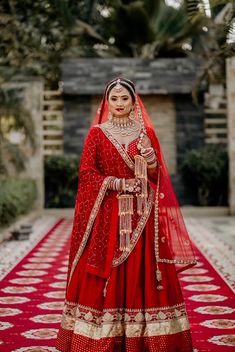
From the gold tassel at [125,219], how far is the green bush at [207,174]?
8.21 metres

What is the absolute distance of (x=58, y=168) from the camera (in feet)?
38.0

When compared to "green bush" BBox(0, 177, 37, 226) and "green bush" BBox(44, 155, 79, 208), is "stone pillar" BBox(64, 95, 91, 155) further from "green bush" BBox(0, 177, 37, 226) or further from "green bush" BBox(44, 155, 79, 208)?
"green bush" BBox(0, 177, 37, 226)

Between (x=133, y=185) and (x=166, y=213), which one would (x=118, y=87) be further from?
(x=166, y=213)

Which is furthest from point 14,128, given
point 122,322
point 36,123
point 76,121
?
point 122,322

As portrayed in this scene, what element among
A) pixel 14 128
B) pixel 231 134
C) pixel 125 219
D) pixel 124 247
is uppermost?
pixel 14 128

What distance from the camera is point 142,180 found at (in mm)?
3348

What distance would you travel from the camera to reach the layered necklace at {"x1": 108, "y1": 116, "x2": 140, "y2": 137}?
3428mm

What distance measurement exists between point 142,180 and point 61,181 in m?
8.51

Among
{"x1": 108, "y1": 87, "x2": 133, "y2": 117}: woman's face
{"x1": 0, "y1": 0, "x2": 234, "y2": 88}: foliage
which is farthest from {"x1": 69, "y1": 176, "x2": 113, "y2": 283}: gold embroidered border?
{"x1": 0, "y1": 0, "x2": 234, "y2": 88}: foliage

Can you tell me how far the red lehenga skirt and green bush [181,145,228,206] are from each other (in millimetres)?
8264

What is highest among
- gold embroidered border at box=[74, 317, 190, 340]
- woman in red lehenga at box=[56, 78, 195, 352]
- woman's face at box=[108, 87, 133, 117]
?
woman's face at box=[108, 87, 133, 117]

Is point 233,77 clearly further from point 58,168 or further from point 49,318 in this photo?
point 49,318

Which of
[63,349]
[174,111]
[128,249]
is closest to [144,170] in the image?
[128,249]

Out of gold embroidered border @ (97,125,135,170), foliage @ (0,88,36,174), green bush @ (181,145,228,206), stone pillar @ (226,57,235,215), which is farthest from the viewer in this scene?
green bush @ (181,145,228,206)
